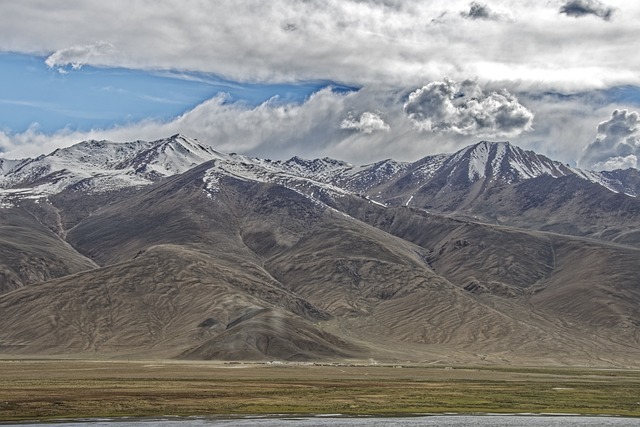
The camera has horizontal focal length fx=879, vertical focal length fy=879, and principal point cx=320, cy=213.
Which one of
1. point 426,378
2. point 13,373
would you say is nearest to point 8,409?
point 13,373

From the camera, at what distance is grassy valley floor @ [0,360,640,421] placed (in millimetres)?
118125

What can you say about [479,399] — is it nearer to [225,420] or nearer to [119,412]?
[225,420]

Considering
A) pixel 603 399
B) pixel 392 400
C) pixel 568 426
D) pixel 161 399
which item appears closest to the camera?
pixel 568 426

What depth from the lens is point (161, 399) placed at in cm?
12731

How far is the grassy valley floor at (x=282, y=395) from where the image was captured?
388 ft

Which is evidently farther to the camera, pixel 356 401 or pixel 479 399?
pixel 479 399

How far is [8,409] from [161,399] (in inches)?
932

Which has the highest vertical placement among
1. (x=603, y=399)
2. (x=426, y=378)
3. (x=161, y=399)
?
(x=161, y=399)

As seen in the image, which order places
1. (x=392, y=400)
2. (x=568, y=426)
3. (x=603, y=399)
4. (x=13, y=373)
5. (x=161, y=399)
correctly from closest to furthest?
1. (x=568, y=426)
2. (x=161, y=399)
3. (x=392, y=400)
4. (x=603, y=399)
5. (x=13, y=373)

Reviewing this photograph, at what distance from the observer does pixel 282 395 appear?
140 m

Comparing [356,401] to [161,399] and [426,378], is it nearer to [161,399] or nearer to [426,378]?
[161,399]

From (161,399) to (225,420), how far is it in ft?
71.4

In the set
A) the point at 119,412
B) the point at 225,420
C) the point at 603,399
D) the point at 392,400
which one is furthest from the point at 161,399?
the point at 603,399

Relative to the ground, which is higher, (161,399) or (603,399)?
(161,399)
